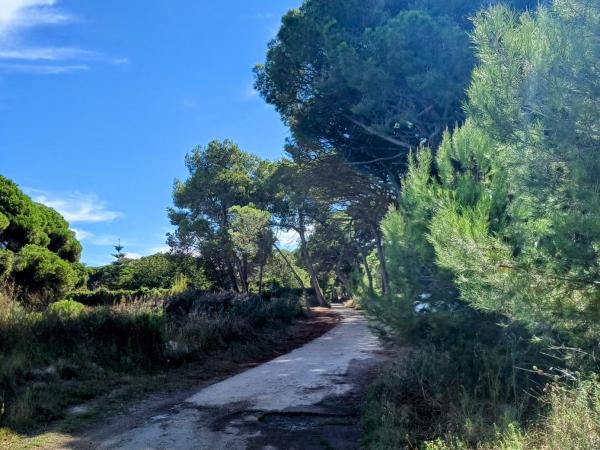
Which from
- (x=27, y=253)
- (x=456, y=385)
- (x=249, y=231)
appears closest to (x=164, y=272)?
(x=249, y=231)

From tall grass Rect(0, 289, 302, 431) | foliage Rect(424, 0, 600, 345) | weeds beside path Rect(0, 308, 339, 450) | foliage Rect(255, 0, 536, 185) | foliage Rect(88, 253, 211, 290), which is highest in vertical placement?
foliage Rect(255, 0, 536, 185)

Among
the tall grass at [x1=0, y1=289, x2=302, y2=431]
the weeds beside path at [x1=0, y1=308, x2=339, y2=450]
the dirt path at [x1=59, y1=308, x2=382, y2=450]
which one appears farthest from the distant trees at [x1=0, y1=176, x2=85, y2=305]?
the dirt path at [x1=59, y1=308, x2=382, y2=450]

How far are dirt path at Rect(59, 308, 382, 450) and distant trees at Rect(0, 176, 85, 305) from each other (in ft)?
33.9

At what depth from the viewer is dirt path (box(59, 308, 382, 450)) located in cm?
520

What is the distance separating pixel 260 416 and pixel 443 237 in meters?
3.31

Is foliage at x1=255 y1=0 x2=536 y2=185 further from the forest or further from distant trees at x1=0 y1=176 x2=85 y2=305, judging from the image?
distant trees at x1=0 y1=176 x2=85 y2=305

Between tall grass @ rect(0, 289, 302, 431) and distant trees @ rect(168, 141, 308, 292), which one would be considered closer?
tall grass @ rect(0, 289, 302, 431)

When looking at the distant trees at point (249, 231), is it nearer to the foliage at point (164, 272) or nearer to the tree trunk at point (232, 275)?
the tree trunk at point (232, 275)

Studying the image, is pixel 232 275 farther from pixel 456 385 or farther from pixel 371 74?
pixel 456 385

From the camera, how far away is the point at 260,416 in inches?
243

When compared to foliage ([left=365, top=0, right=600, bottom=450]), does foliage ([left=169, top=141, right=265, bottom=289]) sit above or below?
above

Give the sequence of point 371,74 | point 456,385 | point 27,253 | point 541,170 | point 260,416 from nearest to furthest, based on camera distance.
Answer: point 541,170
point 456,385
point 260,416
point 371,74
point 27,253

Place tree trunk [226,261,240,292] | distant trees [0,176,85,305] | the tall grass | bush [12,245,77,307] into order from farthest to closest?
tree trunk [226,261,240,292] → bush [12,245,77,307] → distant trees [0,176,85,305] → the tall grass

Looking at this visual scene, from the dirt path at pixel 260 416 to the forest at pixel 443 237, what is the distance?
49 cm
